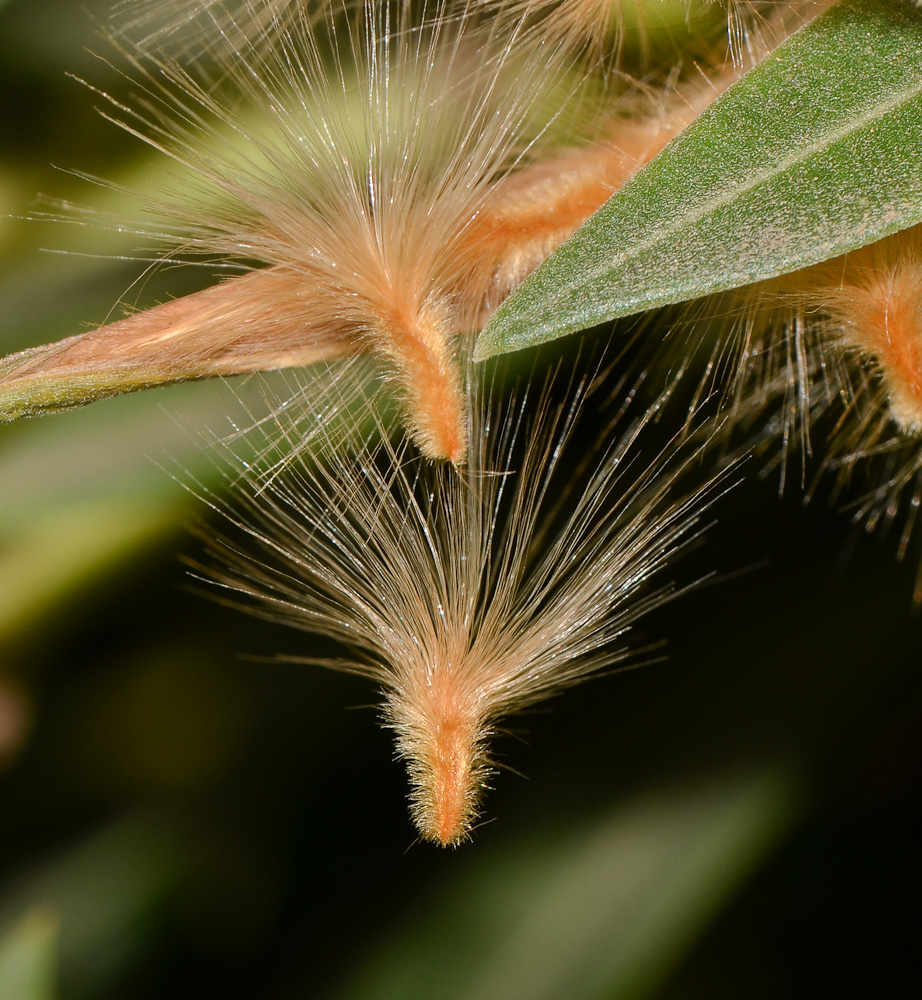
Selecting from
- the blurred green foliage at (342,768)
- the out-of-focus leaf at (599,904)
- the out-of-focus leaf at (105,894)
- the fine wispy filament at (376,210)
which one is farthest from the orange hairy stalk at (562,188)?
the out-of-focus leaf at (105,894)

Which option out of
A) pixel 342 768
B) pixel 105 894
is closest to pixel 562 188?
pixel 342 768

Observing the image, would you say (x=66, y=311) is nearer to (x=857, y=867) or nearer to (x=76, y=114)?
(x=76, y=114)

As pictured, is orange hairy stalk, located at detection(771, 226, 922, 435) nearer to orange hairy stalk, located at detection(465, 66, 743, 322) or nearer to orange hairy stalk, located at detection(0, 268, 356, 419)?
orange hairy stalk, located at detection(465, 66, 743, 322)

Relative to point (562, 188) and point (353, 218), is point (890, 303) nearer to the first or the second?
point (562, 188)

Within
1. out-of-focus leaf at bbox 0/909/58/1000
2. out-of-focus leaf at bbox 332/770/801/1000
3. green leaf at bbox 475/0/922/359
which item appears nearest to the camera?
green leaf at bbox 475/0/922/359

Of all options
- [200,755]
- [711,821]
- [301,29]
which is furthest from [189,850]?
[301,29]

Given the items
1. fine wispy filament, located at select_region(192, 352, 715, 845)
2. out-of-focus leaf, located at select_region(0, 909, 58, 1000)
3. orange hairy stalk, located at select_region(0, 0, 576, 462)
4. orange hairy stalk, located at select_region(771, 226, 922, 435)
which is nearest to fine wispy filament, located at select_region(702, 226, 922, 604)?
orange hairy stalk, located at select_region(771, 226, 922, 435)
